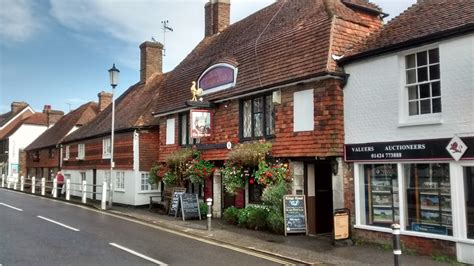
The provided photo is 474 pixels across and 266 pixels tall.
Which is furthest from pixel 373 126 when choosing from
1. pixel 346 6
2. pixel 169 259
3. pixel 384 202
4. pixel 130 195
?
pixel 130 195

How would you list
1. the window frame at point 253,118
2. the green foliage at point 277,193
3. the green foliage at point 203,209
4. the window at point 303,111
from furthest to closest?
1. the green foliage at point 203,209
2. the window frame at point 253,118
3. the green foliage at point 277,193
4. the window at point 303,111

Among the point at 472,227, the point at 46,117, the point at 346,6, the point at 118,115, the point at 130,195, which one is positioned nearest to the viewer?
the point at 472,227

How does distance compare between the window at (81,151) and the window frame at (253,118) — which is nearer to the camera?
the window frame at (253,118)

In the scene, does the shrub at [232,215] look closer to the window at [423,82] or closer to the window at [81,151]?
the window at [423,82]

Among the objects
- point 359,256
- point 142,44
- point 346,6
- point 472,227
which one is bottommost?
point 359,256

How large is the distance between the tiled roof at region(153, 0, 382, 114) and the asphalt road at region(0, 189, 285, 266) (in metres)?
5.56

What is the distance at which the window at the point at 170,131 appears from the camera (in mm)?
19975

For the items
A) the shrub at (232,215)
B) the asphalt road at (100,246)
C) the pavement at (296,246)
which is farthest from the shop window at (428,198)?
the shrub at (232,215)

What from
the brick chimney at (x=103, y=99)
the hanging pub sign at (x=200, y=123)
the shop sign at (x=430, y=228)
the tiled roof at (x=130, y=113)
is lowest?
the shop sign at (x=430, y=228)

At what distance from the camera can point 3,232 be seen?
12758 millimetres

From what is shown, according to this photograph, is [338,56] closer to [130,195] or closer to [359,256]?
[359,256]

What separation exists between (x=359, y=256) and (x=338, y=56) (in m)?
5.60

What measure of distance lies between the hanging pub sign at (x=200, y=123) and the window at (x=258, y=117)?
175cm

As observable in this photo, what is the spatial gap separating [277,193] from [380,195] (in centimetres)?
316
